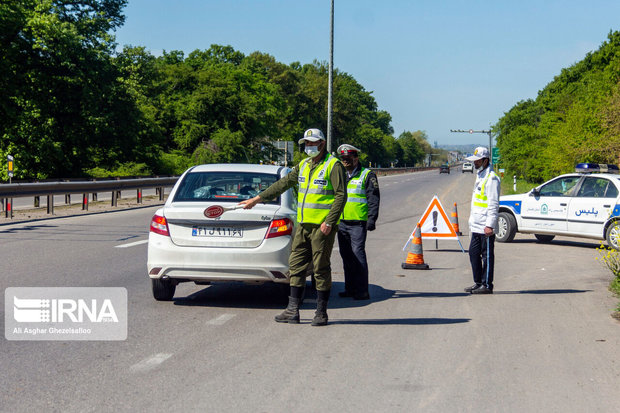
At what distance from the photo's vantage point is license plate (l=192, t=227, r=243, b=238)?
7.92 meters

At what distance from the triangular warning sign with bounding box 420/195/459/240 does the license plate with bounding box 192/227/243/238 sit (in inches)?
264

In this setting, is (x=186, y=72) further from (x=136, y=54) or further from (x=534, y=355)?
(x=534, y=355)

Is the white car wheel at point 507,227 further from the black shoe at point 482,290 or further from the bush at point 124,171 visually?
the bush at point 124,171

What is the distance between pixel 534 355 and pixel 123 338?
348cm

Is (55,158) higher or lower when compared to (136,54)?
lower

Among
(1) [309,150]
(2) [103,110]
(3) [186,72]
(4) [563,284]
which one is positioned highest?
(3) [186,72]

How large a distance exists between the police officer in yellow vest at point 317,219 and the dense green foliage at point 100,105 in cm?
3226

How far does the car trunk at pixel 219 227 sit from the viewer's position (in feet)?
25.9

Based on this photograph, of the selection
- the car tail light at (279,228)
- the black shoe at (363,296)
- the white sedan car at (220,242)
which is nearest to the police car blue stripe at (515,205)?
the black shoe at (363,296)

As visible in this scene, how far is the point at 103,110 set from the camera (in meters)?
42.2

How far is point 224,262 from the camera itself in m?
7.83

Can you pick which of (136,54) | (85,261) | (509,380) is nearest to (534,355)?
(509,380)

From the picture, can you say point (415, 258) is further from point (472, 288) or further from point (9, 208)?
point (9, 208)

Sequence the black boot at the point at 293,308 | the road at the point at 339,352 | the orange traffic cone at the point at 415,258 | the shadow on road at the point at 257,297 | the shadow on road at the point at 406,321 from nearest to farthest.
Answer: the road at the point at 339,352 → the black boot at the point at 293,308 → the shadow on road at the point at 406,321 → the shadow on road at the point at 257,297 → the orange traffic cone at the point at 415,258
